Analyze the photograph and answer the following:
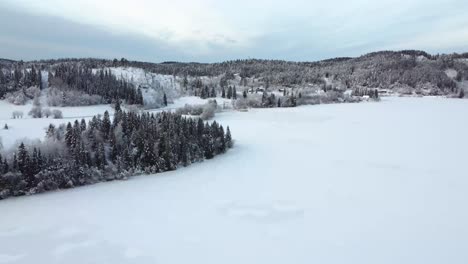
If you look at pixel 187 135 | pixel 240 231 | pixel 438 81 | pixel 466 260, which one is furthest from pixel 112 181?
pixel 438 81

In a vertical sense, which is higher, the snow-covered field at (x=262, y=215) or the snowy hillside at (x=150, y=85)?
the snowy hillside at (x=150, y=85)

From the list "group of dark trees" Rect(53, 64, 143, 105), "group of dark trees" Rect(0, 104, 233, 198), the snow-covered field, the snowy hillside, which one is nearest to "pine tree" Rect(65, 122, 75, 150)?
"group of dark trees" Rect(0, 104, 233, 198)

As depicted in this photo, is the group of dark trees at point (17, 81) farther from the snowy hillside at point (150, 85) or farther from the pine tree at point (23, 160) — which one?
the pine tree at point (23, 160)

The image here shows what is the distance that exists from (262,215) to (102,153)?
1710 centimetres

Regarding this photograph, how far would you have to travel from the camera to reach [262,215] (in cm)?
2406

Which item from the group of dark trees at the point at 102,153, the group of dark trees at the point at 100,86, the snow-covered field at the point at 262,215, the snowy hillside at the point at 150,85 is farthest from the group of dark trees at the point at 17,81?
the snow-covered field at the point at 262,215

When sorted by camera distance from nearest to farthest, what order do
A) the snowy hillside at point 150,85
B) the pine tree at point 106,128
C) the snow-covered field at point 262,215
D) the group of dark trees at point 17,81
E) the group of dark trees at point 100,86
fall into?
the snow-covered field at point 262,215 → the pine tree at point 106,128 → the group of dark trees at point 17,81 → the group of dark trees at point 100,86 → the snowy hillside at point 150,85

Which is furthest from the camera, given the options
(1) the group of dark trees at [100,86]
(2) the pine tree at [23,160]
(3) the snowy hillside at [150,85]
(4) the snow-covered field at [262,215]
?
(3) the snowy hillside at [150,85]

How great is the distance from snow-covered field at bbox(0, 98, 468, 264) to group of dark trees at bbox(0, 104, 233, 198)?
1408 millimetres

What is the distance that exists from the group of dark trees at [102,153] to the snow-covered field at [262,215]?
1408mm

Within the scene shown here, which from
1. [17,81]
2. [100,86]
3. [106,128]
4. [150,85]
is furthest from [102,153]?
[150,85]

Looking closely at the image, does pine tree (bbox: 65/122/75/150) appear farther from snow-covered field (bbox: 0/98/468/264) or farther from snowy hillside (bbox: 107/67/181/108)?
snowy hillside (bbox: 107/67/181/108)

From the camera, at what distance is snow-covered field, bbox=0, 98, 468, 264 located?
1873cm

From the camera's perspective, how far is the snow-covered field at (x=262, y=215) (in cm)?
1873
